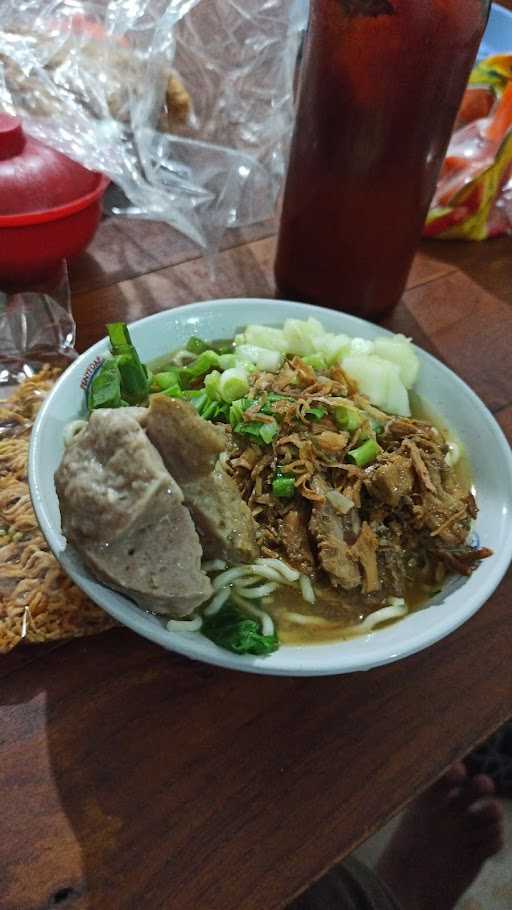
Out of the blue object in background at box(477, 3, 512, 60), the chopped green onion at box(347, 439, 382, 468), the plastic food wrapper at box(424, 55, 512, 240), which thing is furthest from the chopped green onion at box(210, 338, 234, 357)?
the blue object in background at box(477, 3, 512, 60)

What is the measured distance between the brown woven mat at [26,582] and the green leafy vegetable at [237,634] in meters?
0.21

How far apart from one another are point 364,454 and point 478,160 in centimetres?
134

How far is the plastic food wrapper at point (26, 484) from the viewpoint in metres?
1.18

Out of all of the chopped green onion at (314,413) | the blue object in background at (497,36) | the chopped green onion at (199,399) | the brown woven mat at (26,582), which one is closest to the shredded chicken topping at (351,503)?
the chopped green onion at (314,413)

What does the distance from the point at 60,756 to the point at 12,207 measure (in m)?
1.16

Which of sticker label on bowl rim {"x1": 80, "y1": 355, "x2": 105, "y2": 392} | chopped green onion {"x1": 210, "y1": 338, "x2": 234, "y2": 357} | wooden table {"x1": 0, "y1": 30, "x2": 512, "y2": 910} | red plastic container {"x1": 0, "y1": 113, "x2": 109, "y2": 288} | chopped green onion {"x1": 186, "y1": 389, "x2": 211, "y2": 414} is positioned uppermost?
red plastic container {"x1": 0, "y1": 113, "x2": 109, "y2": 288}

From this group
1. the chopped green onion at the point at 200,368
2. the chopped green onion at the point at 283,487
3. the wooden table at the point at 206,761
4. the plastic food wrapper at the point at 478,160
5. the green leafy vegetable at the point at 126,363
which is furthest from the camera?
the plastic food wrapper at the point at 478,160

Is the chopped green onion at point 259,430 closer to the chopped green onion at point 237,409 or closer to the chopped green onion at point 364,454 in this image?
the chopped green onion at point 237,409

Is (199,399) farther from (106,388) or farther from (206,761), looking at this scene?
(206,761)

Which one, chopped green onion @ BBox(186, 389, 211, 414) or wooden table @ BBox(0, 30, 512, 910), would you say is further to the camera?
chopped green onion @ BBox(186, 389, 211, 414)

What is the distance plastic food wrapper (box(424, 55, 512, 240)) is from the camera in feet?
6.93

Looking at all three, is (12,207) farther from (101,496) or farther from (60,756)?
(60,756)

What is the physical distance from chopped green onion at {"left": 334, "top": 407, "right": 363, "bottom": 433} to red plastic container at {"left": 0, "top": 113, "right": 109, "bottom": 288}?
812 mm

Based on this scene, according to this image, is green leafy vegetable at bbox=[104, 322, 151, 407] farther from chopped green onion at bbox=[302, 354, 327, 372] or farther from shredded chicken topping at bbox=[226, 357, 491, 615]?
chopped green onion at bbox=[302, 354, 327, 372]
